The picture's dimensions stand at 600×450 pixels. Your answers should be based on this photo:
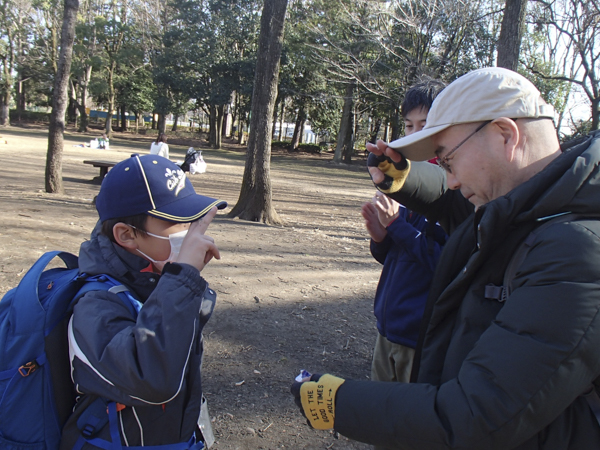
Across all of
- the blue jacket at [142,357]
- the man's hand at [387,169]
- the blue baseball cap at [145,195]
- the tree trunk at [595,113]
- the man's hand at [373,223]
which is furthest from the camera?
the tree trunk at [595,113]

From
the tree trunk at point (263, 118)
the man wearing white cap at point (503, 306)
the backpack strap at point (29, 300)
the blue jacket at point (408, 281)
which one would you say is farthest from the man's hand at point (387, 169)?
the tree trunk at point (263, 118)

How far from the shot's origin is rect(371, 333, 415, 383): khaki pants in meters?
2.38

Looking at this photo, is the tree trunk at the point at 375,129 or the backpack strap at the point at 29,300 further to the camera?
the tree trunk at the point at 375,129

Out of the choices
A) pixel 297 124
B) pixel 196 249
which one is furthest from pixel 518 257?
pixel 297 124

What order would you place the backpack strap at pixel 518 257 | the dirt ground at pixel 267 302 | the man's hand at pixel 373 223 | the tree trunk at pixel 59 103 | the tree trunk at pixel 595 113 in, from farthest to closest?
the tree trunk at pixel 595 113 → the tree trunk at pixel 59 103 → the dirt ground at pixel 267 302 → the man's hand at pixel 373 223 → the backpack strap at pixel 518 257

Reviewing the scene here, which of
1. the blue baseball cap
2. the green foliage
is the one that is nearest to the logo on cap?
the blue baseball cap

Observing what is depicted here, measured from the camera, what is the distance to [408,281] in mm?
2389

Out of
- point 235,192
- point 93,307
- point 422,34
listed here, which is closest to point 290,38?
point 422,34

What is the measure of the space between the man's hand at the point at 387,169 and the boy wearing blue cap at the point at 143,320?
2.29ft

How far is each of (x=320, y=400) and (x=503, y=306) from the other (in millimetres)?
536

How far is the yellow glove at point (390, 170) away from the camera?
6.36 feet

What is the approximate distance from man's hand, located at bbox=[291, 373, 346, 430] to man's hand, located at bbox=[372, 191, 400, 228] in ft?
4.23

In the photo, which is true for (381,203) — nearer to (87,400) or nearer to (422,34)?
(87,400)

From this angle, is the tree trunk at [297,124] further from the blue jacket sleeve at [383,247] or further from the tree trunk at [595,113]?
the blue jacket sleeve at [383,247]
